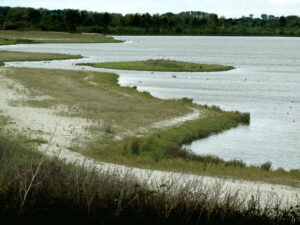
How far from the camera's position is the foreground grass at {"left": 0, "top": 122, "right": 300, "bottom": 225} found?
11.8m

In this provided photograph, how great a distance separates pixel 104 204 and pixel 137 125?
20213 mm

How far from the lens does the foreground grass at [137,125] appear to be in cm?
2220

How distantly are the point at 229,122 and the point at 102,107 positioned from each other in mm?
8006

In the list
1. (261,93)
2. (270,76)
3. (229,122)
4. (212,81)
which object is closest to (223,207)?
(229,122)

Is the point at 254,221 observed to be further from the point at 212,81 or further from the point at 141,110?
the point at 212,81

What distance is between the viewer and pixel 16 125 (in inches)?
1125

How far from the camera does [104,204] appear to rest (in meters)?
12.0

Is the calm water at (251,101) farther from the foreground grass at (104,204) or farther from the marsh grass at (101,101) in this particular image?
the foreground grass at (104,204)

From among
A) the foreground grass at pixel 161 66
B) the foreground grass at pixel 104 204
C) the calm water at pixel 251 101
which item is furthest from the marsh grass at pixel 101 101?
the foreground grass at pixel 161 66

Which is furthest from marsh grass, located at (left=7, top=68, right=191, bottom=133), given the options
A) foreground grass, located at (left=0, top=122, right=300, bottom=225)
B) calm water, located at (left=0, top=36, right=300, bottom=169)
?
foreground grass, located at (left=0, top=122, right=300, bottom=225)

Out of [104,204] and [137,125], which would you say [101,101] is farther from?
[104,204]

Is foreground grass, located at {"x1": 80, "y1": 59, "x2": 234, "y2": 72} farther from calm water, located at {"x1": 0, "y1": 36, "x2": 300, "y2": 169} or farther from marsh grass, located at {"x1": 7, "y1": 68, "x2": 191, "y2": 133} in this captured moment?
marsh grass, located at {"x1": 7, "y1": 68, "x2": 191, "y2": 133}

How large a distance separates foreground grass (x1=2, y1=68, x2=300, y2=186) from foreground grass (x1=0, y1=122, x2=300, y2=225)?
6.89m

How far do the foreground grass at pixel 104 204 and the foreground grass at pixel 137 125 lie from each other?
6894mm
